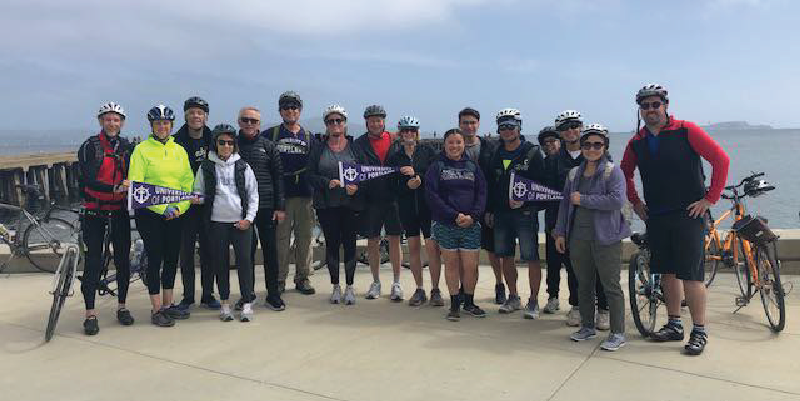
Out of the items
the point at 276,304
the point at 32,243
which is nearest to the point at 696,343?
the point at 276,304

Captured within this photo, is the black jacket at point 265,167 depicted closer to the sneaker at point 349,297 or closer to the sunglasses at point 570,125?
the sneaker at point 349,297

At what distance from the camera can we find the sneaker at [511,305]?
6.02 metres

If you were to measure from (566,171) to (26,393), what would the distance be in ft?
15.3

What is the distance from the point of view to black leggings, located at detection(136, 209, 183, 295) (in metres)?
5.40

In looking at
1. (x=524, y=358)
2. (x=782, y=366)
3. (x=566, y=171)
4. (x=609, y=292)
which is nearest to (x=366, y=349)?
(x=524, y=358)

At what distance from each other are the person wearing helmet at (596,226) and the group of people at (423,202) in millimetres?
12

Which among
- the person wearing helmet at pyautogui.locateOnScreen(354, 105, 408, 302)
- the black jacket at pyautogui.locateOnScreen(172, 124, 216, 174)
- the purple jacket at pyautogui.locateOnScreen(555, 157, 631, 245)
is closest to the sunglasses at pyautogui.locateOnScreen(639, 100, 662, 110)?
the purple jacket at pyautogui.locateOnScreen(555, 157, 631, 245)

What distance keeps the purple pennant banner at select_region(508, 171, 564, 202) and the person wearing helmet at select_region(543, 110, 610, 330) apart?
0.38ft

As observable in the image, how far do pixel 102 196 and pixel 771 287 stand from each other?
6029 millimetres

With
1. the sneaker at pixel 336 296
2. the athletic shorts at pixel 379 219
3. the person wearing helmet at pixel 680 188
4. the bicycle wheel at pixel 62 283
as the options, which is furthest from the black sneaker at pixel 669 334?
the bicycle wheel at pixel 62 283

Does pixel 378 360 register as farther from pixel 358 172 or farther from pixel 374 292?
pixel 358 172

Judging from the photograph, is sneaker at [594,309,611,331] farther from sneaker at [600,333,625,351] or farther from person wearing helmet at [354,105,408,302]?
person wearing helmet at [354,105,408,302]

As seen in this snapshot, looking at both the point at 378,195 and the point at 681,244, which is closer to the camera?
the point at 681,244

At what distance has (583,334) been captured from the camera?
5.06 meters
